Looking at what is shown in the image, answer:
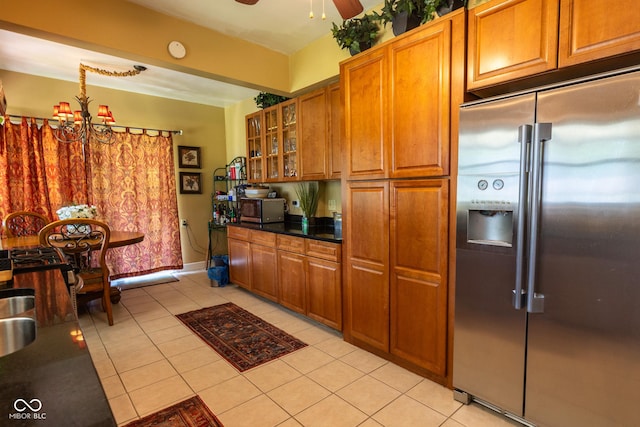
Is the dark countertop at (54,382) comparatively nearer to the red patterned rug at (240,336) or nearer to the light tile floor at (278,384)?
A: the light tile floor at (278,384)

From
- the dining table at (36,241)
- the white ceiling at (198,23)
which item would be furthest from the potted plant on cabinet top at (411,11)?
the dining table at (36,241)

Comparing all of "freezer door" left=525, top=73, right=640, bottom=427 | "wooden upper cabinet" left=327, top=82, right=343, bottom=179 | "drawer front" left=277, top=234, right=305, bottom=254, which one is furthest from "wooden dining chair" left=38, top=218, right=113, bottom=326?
"freezer door" left=525, top=73, right=640, bottom=427

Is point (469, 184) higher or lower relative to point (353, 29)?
lower

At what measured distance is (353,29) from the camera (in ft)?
8.38

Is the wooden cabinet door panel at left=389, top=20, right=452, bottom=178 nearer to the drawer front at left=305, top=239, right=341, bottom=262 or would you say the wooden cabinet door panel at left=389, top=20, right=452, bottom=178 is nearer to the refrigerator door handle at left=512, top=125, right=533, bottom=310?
the refrigerator door handle at left=512, top=125, right=533, bottom=310

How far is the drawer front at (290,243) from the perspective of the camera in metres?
3.16

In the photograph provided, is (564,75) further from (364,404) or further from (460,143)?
(364,404)

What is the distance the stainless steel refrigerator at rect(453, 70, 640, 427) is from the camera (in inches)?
54.9

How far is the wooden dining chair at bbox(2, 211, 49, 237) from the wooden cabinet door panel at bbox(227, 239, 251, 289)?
2211 millimetres

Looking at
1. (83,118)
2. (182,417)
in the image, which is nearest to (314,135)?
(83,118)

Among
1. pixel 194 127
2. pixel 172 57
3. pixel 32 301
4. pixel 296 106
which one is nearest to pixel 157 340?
pixel 32 301

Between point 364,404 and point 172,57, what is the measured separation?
120 inches

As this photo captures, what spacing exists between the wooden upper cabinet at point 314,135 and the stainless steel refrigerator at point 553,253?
158 centimetres

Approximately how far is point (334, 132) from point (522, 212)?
6.27 ft
